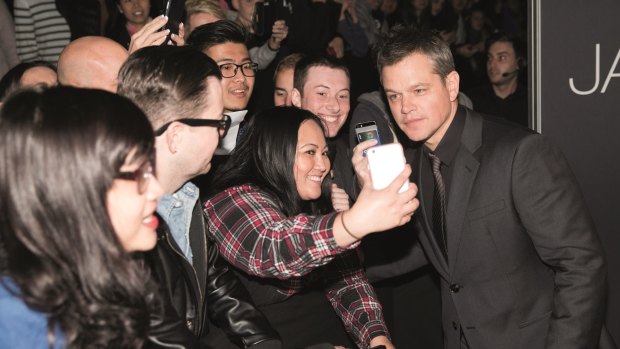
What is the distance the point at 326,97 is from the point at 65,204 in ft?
8.36

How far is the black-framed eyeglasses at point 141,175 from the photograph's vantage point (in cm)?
142

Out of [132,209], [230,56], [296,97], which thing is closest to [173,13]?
Answer: [230,56]

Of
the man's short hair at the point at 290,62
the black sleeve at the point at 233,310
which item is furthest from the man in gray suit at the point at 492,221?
the man's short hair at the point at 290,62

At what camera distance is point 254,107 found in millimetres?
4809

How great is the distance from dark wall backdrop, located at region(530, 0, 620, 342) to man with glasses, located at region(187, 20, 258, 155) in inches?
67.1

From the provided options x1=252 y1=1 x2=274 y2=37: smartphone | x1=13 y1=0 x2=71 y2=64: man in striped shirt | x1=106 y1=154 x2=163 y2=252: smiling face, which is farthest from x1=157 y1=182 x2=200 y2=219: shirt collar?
x1=13 y1=0 x2=71 y2=64: man in striped shirt

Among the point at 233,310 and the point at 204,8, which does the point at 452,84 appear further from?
the point at 204,8

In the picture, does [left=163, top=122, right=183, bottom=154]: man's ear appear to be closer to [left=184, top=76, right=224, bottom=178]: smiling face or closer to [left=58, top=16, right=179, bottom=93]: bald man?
[left=184, top=76, right=224, bottom=178]: smiling face

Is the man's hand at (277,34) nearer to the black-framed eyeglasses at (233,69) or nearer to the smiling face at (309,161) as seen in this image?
the black-framed eyeglasses at (233,69)

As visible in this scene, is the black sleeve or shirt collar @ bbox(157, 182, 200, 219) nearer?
shirt collar @ bbox(157, 182, 200, 219)

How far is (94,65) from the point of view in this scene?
8.77 feet

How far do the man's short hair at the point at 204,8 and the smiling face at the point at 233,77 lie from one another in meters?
0.63

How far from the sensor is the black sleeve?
2.30 metres

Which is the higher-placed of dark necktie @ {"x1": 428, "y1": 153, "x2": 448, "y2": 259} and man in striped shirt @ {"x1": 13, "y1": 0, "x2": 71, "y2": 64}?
man in striped shirt @ {"x1": 13, "y1": 0, "x2": 71, "y2": 64}
